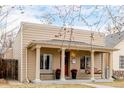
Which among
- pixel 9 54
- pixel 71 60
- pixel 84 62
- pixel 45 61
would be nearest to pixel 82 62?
pixel 84 62

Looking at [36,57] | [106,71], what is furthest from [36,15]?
[106,71]

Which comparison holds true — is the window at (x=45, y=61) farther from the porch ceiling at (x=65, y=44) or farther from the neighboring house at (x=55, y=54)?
the porch ceiling at (x=65, y=44)

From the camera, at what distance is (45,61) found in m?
17.2

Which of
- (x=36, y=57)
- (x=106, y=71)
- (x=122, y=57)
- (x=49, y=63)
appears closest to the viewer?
(x=36, y=57)

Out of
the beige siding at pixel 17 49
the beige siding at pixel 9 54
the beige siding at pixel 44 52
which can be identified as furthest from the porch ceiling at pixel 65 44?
the beige siding at pixel 9 54

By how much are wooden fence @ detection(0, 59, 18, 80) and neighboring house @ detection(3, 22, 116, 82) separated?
49 centimetres

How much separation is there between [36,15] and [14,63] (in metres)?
3.10

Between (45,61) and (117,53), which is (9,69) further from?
(117,53)

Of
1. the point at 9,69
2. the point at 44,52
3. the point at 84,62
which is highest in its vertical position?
the point at 44,52

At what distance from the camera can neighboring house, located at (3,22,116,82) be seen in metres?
16.5

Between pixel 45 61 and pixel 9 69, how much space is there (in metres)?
2.26

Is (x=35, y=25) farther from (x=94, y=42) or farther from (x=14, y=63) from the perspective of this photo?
(x=94, y=42)

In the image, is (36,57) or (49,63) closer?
(36,57)

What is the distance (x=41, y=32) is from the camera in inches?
672
